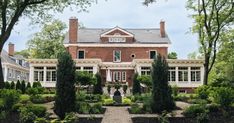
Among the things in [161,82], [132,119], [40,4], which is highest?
[40,4]

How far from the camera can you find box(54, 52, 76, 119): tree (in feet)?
61.2

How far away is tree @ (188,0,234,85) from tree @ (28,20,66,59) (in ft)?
91.6

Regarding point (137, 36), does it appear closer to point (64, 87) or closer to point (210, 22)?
point (210, 22)

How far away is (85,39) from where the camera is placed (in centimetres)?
5119

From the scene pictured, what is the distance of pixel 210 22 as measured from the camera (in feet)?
122

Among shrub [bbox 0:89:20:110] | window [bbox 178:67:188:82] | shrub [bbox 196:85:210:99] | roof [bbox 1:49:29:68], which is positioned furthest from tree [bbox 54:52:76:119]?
roof [bbox 1:49:29:68]

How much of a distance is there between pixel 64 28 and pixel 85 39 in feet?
42.3

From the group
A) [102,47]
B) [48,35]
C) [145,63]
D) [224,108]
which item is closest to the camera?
[224,108]

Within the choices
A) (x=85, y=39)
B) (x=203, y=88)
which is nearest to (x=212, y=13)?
(x=203, y=88)

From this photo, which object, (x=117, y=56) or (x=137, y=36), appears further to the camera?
(x=137, y=36)

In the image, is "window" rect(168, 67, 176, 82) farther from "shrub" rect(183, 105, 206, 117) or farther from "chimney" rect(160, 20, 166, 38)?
"shrub" rect(183, 105, 206, 117)

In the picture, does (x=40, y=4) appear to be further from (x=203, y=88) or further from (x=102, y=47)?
(x=102, y=47)

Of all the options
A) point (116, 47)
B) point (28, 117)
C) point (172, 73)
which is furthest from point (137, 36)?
point (28, 117)

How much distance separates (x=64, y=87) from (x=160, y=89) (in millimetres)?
5278
